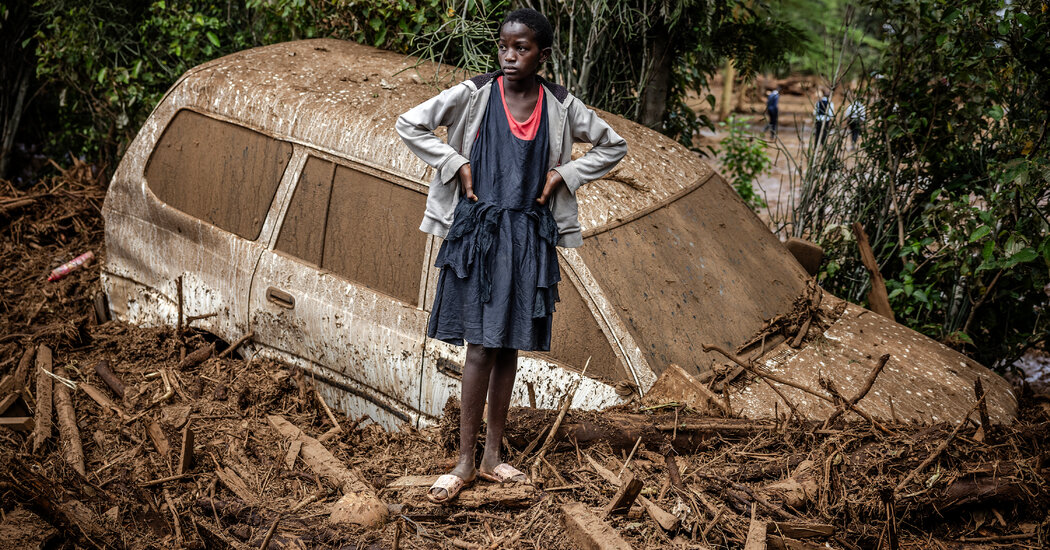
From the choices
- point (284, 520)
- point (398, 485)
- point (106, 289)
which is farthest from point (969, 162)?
point (106, 289)

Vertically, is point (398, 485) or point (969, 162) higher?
point (969, 162)

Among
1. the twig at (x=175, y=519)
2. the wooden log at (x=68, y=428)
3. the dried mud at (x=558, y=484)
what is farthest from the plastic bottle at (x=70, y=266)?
the twig at (x=175, y=519)

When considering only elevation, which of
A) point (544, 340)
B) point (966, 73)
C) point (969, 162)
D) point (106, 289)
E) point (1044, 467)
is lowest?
point (106, 289)

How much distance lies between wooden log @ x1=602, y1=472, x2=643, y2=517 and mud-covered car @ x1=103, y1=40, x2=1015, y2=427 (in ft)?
1.94

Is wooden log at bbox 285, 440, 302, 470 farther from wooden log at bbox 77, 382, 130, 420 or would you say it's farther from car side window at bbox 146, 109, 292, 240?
car side window at bbox 146, 109, 292, 240

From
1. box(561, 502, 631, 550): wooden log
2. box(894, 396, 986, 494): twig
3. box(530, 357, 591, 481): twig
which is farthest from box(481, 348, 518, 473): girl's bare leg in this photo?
box(894, 396, 986, 494): twig

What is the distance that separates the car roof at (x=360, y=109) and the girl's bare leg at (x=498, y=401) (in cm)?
95

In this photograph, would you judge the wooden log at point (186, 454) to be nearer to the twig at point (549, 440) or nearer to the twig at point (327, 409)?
the twig at point (327, 409)

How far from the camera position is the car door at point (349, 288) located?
407 centimetres

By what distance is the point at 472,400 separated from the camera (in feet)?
10.5

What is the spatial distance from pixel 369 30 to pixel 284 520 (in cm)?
397

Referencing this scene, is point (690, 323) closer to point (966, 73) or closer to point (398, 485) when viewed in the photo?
point (398, 485)

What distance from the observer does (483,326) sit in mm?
3035

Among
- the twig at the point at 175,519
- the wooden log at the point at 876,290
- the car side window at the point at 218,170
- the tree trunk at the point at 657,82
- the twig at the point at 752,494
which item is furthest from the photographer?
the tree trunk at the point at 657,82
